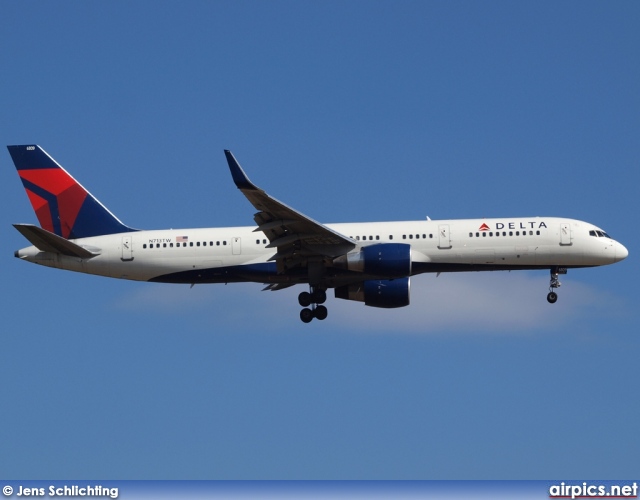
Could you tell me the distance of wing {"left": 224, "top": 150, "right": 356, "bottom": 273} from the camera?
5631 centimetres

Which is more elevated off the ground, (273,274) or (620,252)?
(620,252)

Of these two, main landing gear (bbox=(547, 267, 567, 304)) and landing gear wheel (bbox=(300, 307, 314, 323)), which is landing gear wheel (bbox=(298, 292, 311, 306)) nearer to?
landing gear wheel (bbox=(300, 307, 314, 323))

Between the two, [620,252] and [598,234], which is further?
[620,252]

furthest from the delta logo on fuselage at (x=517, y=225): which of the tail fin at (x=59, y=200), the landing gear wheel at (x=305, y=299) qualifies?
the tail fin at (x=59, y=200)

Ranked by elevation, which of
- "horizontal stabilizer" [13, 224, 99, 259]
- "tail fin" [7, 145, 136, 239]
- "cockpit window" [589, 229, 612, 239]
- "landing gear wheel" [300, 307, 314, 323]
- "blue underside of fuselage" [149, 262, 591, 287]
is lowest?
"landing gear wheel" [300, 307, 314, 323]

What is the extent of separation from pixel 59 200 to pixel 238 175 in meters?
15.2

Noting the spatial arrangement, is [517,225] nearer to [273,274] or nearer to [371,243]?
[371,243]

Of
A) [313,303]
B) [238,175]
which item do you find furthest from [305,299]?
[238,175]

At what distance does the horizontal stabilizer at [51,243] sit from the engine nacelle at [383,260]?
1365 centimetres

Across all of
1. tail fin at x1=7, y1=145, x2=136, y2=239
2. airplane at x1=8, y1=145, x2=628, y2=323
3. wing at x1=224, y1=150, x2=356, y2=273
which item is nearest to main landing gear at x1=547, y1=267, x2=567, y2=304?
airplane at x1=8, y1=145, x2=628, y2=323

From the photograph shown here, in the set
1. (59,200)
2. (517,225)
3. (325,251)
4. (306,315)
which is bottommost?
(306,315)

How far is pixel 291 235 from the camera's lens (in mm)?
59031

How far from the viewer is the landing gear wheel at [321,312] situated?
6259 centimetres

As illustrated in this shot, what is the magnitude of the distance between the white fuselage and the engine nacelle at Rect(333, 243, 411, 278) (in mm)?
925
